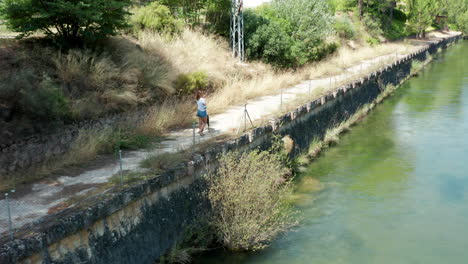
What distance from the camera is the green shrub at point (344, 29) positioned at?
41219mm

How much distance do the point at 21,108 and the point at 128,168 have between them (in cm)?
364

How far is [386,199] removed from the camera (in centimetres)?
1403

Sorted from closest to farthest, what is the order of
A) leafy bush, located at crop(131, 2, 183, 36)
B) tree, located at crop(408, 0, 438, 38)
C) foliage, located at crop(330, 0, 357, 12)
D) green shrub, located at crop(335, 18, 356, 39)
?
leafy bush, located at crop(131, 2, 183, 36)
green shrub, located at crop(335, 18, 356, 39)
foliage, located at crop(330, 0, 357, 12)
tree, located at crop(408, 0, 438, 38)

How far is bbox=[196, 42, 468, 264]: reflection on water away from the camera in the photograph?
11.0 metres

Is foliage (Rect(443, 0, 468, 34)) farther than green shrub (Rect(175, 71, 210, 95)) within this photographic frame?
Yes

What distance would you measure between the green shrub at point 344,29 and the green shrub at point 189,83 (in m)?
25.7

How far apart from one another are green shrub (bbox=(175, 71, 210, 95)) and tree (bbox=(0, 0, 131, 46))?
303cm

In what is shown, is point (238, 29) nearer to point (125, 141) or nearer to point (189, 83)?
point (189, 83)

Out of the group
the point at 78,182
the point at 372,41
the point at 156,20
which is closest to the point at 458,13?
the point at 372,41

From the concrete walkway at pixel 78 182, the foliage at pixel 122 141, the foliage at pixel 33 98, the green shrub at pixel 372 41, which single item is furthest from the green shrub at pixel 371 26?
the foliage at pixel 33 98

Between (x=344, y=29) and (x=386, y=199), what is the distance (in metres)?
30.3

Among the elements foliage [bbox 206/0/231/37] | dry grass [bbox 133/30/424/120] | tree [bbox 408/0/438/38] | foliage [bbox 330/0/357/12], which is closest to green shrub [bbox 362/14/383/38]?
foliage [bbox 330/0/357/12]

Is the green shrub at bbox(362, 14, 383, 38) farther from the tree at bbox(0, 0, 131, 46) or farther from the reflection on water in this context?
the tree at bbox(0, 0, 131, 46)

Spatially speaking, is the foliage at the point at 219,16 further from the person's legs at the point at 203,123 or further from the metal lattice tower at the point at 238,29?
the person's legs at the point at 203,123
